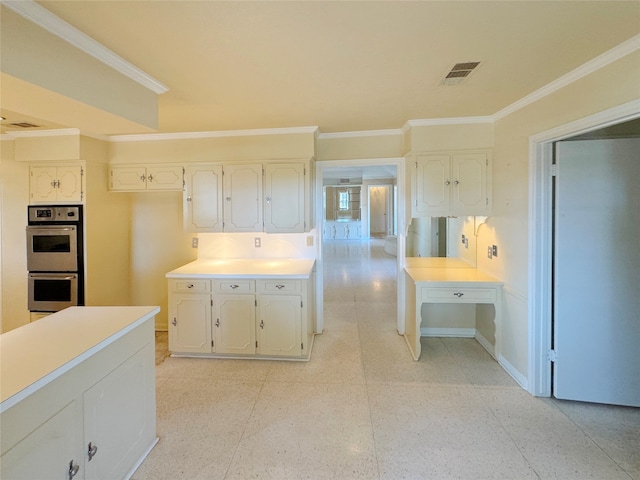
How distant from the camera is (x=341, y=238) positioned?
11.6 metres

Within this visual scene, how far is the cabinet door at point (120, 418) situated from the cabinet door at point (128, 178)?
2.28 metres

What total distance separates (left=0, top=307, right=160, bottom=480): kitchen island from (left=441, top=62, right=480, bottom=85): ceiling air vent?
2.51 meters

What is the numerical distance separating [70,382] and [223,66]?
1.87 meters

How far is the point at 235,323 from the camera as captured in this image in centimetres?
311

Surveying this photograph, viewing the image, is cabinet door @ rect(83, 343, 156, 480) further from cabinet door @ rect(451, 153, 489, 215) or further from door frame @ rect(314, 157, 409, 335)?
cabinet door @ rect(451, 153, 489, 215)

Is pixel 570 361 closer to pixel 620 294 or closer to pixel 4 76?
pixel 620 294

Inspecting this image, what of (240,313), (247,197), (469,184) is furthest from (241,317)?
(469,184)

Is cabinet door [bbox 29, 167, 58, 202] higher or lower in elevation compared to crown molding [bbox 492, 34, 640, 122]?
lower

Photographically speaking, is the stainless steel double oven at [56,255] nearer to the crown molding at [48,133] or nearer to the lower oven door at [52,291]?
the lower oven door at [52,291]

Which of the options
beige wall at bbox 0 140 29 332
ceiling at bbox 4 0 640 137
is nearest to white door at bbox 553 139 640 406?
ceiling at bbox 4 0 640 137

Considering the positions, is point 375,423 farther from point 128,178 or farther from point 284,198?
point 128,178

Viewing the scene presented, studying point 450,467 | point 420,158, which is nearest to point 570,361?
point 450,467

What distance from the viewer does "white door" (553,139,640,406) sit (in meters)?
2.24

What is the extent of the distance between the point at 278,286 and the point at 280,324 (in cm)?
39
